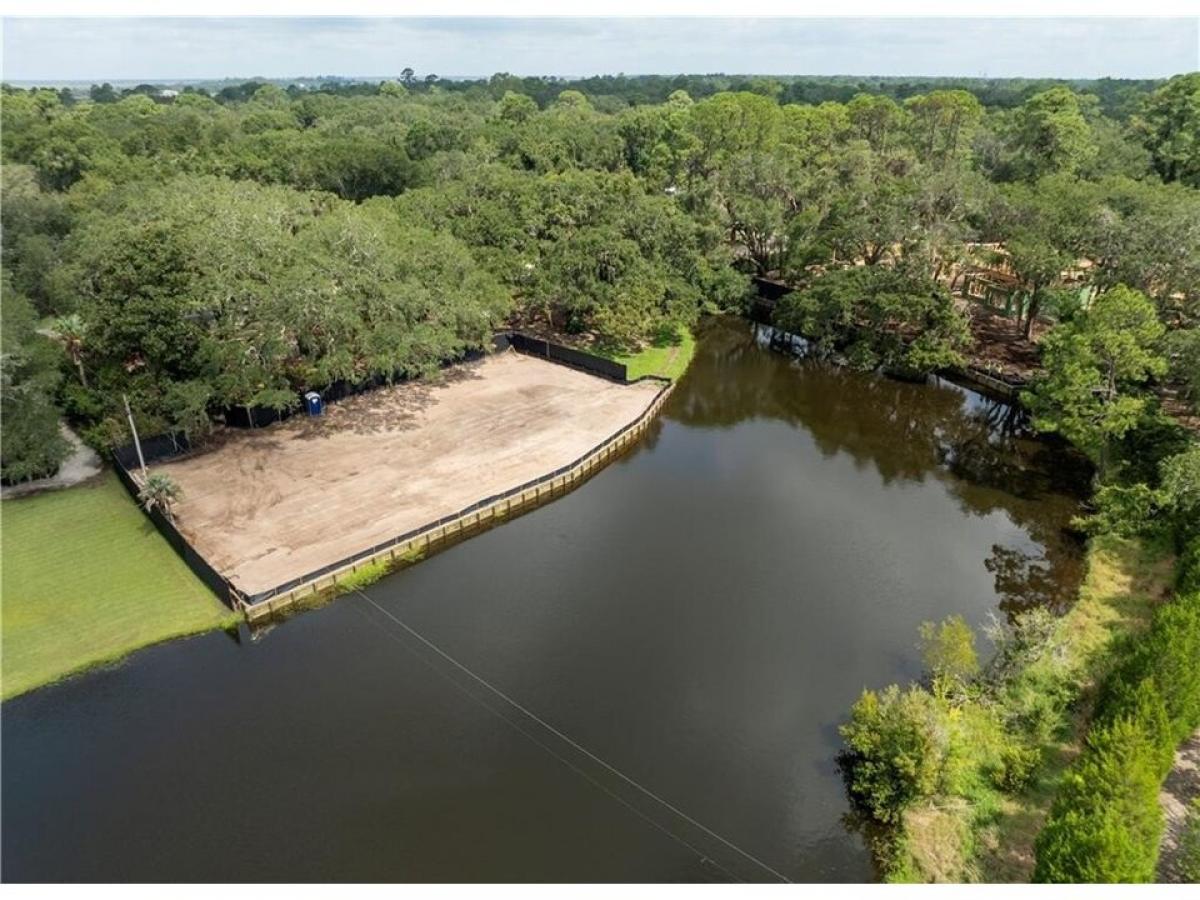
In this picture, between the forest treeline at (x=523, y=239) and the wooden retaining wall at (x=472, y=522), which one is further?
the forest treeline at (x=523, y=239)

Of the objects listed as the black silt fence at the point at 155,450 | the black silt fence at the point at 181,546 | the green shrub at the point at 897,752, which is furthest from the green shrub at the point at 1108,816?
the black silt fence at the point at 155,450

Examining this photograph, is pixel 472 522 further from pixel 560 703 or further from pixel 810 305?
pixel 810 305

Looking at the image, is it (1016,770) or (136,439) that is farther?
(136,439)

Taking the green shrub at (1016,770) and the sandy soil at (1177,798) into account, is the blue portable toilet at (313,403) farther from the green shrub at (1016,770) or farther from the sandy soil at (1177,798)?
the sandy soil at (1177,798)

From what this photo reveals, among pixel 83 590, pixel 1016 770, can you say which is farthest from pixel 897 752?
pixel 83 590

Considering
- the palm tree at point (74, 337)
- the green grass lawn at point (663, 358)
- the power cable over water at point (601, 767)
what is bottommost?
the power cable over water at point (601, 767)

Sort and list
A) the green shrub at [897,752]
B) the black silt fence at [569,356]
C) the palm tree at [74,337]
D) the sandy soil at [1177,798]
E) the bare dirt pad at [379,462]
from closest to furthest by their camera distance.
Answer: the sandy soil at [1177,798]
the green shrub at [897,752]
the bare dirt pad at [379,462]
the palm tree at [74,337]
the black silt fence at [569,356]

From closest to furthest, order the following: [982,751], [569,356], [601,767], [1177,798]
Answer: [1177,798] → [601,767] → [982,751] → [569,356]
